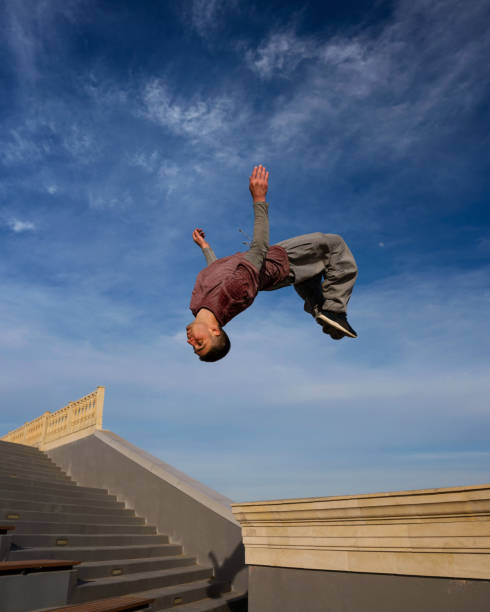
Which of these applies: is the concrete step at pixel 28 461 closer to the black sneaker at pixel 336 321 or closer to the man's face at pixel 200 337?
the man's face at pixel 200 337

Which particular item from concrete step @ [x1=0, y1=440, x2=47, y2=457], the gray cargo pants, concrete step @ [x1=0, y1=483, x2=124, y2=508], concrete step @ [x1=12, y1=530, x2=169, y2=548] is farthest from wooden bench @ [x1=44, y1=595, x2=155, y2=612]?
concrete step @ [x1=0, y1=440, x2=47, y2=457]

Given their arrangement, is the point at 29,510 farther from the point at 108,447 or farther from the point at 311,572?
the point at 311,572

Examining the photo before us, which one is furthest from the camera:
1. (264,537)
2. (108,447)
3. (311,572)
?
(108,447)

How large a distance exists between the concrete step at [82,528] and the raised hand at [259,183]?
4.93 meters

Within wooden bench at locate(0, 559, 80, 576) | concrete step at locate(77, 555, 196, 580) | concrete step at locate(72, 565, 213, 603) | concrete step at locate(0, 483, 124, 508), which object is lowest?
concrete step at locate(72, 565, 213, 603)

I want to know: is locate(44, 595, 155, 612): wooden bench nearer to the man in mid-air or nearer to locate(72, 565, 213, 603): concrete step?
locate(72, 565, 213, 603): concrete step

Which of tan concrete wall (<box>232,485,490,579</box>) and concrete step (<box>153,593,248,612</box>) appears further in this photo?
concrete step (<box>153,593,248,612</box>)

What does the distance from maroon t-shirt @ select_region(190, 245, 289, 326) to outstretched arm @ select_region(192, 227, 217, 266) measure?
0.52m

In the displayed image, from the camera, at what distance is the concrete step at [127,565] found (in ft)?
15.7

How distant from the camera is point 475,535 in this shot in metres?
2.35

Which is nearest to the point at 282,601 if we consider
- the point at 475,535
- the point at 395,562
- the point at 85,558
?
the point at 395,562

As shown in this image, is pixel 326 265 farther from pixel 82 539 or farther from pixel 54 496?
pixel 54 496

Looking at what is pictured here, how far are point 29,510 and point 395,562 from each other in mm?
5192

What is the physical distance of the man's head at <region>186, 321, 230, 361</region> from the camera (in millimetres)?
2451
